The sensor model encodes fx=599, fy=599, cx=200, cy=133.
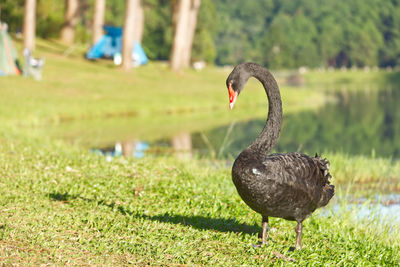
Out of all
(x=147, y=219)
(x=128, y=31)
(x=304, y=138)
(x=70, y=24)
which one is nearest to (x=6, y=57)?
(x=128, y=31)

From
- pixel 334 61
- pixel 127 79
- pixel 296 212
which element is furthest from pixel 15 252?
pixel 334 61

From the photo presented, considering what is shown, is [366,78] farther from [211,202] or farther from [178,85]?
[211,202]

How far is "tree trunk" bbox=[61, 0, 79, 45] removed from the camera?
48844 mm

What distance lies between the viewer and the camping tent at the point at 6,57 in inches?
1191

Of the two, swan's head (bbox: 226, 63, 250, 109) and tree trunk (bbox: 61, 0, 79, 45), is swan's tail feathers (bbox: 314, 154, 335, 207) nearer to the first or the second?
swan's head (bbox: 226, 63, 250, 109)

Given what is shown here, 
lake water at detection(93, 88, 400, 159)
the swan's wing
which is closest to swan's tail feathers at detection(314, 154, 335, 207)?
the swan's wing

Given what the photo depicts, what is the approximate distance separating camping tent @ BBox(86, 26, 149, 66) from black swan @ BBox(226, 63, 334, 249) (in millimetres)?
40977

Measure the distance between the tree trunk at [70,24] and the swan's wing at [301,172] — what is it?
4447cm

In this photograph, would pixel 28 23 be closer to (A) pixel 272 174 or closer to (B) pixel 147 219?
(B) pixel 147 219

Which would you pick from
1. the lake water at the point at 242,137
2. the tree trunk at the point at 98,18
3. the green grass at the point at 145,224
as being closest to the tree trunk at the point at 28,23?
the tree trunk at the point at 98,18

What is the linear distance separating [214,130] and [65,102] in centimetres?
734

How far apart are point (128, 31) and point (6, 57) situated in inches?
375

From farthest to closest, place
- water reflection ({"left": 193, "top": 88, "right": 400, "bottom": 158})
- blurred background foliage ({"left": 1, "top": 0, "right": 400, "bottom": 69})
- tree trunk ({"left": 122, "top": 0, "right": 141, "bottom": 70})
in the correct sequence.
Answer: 1. blurred background foliage ({"left": 1, "top": 0, "right": 400, "bottom": 69})
2. tree trunk ({"left": 122, "top": 0, "right": 141, "bottom": 70})
3. water reflection ({"left": 193, "top": 88, "right": 400, "bottom": 158})

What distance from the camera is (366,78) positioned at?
132000 mm
